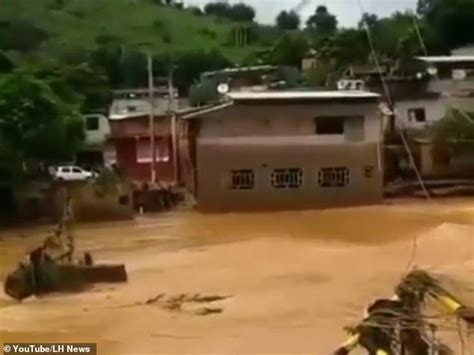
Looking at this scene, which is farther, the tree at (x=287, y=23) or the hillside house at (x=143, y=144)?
the tree at (x=287, y=23)

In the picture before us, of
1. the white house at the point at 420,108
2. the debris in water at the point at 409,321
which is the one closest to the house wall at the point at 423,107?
the white house at the point at 420,108

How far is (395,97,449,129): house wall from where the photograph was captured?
25.1 m

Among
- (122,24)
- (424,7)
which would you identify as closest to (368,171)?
(424,7)

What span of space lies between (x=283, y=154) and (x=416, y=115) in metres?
4.84

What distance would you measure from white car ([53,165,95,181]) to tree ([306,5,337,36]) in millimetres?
12172

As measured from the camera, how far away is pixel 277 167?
22016mm

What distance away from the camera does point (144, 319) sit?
1123 cm

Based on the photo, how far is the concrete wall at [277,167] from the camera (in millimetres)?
21891

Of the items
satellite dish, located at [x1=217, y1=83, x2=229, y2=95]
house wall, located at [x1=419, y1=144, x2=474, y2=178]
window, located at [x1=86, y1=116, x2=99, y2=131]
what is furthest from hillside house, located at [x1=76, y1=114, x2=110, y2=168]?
house wall, located at [x1=419, y1=144, x2=474, y2=178]

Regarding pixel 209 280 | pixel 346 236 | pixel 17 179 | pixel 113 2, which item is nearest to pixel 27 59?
pixel 17 179

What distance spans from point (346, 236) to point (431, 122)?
693 centimetres

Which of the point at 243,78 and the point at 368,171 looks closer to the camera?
the point at 368,171

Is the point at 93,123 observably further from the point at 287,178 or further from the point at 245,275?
the point at 245,275

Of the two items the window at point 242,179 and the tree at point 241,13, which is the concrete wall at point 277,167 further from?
the tree at point 241,13
